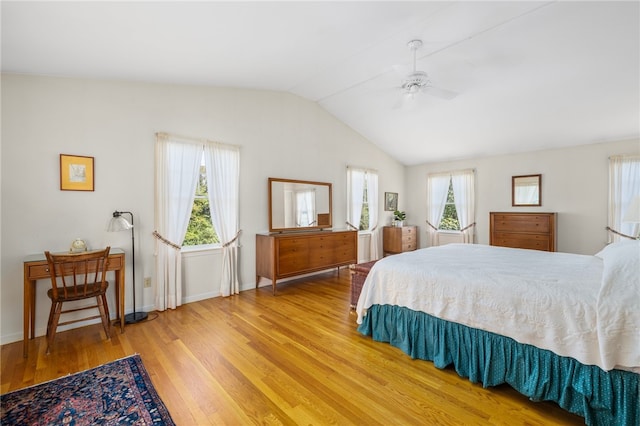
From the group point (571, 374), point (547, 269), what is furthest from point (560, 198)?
point (571, 374)

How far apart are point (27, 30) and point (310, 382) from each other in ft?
10.9

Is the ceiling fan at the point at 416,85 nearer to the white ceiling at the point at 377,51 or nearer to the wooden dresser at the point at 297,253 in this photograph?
the white ceiling at the point at 377,51

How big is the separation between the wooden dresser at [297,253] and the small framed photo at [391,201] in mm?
2053

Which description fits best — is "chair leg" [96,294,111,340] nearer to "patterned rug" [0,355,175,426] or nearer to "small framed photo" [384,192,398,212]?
"patterned rug" [0,355,175,426]

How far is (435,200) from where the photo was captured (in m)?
6.84

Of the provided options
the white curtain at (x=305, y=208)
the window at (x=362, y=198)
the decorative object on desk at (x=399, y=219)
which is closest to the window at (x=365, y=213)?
the window at (x=362, y=198)

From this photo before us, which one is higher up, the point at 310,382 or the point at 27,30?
the point at 27,30

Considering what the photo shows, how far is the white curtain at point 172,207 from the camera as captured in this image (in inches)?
139

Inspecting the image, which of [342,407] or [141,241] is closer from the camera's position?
[342,407]

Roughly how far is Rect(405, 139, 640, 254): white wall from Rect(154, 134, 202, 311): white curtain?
568cm

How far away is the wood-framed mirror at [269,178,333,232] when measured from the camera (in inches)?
184

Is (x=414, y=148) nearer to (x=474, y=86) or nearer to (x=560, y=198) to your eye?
(x=474, y=86)

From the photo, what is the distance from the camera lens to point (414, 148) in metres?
6.32

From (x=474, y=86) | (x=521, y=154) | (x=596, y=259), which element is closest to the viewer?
(x=596, y=259)
